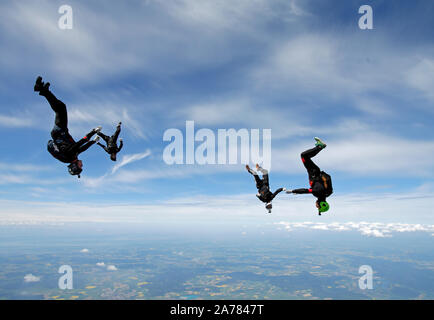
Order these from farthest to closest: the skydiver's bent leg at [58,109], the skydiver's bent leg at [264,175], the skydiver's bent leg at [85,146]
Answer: the skydiver's bent leg at [264,175] → the skydiver's bent leg at [85,146] → the skydiver's bent leg at [58,109]

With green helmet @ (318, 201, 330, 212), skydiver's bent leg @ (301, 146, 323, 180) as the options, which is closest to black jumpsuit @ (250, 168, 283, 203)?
skydiver's bent leg @ (301, 146, 323, 180)

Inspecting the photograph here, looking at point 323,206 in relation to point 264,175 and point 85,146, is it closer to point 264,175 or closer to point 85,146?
point 264,175

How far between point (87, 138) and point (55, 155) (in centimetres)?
173

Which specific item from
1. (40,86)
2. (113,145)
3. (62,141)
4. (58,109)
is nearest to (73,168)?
(62,141)

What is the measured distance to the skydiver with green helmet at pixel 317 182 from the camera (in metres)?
9.51

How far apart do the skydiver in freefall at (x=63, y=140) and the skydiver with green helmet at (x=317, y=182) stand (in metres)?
7.87

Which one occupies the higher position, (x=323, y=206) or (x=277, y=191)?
(x=277, y=191)

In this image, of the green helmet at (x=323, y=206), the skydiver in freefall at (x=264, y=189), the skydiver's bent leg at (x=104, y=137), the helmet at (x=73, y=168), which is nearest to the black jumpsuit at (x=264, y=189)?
the skydiver in freefall at (x=264, y=189)

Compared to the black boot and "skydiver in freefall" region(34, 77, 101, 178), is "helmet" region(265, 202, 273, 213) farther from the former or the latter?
the black boot

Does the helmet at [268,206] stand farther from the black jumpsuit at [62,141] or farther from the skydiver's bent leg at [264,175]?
the black jumpsuit at [62,141]

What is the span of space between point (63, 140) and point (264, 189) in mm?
8272

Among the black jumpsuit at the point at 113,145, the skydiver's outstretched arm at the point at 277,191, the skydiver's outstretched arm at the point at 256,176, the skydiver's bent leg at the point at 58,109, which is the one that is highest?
the skydiver's bent leg at the point at 58,109

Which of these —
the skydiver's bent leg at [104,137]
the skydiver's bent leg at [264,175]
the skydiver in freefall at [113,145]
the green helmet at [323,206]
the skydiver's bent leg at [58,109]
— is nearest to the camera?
the skydiver's bent leg at [58,109]

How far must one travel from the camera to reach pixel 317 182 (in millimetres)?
9641
